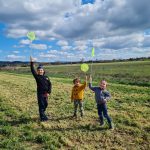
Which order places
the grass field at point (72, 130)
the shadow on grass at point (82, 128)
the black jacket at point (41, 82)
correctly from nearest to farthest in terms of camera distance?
the grass field at point (72, 130), the shadow on grass at point (82, 128), the black jacket at point (41, 82)

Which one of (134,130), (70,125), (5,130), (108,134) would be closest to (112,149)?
(108,134)

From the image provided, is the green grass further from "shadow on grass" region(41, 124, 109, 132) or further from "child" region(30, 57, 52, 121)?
"shadow on grass" region(41, 124, 109, 132)

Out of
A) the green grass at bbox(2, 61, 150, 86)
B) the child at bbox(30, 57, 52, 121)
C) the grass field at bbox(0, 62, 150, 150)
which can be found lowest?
the green grass at bbox(2, 61, 150, 86)

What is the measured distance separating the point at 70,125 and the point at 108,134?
169 centimetres

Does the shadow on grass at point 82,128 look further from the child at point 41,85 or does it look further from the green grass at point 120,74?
the green grass at point 120,74

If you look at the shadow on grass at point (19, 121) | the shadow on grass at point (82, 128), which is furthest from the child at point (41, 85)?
the shadow on grass at point (82, 128)

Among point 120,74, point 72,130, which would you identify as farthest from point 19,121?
point 120,74

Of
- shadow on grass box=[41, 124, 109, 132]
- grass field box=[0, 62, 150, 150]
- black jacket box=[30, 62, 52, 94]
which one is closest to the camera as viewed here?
grass field box=[0, 62, 150, 150]

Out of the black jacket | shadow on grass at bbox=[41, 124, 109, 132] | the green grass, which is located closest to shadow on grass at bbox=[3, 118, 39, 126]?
the black jacket

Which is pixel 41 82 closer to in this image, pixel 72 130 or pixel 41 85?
pixel 41 85

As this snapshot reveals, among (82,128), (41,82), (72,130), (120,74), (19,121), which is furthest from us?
(120,74)

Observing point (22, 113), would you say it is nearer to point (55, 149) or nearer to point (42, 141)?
point (42, 141)

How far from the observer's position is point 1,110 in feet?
42.4

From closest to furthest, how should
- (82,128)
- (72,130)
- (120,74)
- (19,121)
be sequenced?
1. (72,130)
2. (82,128)
3. (19,121)
4. (120,74)
